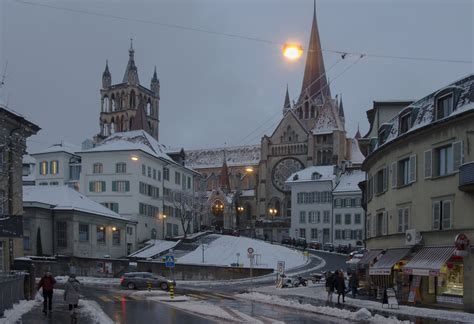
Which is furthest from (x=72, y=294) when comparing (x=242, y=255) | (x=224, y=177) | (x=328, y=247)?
(x=224, y=177)

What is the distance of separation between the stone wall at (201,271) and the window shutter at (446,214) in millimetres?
30458

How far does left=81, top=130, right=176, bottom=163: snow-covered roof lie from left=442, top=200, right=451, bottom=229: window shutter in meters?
52.9

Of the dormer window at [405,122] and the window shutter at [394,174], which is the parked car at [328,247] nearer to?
the window shutter at [394,174]

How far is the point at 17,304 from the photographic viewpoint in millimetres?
25406

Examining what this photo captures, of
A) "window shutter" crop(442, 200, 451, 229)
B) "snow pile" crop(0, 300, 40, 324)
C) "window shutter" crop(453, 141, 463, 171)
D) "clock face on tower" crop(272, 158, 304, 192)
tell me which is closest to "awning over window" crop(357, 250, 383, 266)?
"window shutter" crop(442, 200, 451, 229)

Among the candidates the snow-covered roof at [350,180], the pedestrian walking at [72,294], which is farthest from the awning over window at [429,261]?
the snow-covered roof at [350,180]

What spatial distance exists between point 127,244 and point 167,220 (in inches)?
567

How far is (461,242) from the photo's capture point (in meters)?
25.1

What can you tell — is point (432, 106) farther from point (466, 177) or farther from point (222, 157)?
point (222, 157)

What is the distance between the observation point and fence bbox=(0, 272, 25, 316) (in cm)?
2066

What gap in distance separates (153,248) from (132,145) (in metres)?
13.6

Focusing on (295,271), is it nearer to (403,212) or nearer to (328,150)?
(403,212)

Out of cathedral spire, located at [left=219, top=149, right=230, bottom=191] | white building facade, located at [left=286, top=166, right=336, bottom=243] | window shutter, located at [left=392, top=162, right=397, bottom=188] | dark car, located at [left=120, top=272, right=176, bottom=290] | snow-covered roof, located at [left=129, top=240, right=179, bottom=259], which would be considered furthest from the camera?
cathedral spire, located at [left=219, top=149, right=230, bottom=191]

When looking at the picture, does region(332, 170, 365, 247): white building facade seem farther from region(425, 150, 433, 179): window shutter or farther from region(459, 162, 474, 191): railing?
region(459, 162, 474, 191): railing
